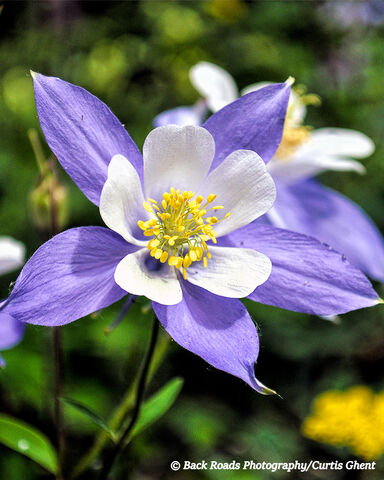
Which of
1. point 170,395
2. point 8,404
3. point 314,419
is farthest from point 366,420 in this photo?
point 8,404

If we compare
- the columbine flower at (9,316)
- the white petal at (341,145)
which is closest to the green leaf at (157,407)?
the columbine flower at (9,316)

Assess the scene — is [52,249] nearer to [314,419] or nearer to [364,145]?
[364,145]

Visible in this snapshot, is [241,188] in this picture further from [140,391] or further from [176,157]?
[140,391]

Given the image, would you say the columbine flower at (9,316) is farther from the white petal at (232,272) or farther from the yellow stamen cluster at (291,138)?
the yellow stamen cluster at (291,138)

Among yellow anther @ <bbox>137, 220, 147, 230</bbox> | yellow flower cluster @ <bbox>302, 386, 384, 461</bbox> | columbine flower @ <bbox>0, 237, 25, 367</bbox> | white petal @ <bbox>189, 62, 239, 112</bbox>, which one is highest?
white petal @ <bbox>189, 62, 239, 112</bbox>

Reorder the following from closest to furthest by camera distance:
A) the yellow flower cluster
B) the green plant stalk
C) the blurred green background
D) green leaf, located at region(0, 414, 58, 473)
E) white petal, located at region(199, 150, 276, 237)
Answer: white petal, located at region(199, 150, 276, 237)
green leaf, located at region(0, 414, 58, 473)
the green plant stalk
the yellow flower cluster
the blurred green background

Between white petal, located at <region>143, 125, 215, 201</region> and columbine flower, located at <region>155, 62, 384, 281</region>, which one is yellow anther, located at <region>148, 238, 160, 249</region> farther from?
columbine flower, located at <region>155, 62, 384, 281</region>

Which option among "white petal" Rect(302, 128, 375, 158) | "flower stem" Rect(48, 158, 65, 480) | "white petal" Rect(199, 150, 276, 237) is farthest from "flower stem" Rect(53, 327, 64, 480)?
"white petal" Rect(302, 128, 375, 158)

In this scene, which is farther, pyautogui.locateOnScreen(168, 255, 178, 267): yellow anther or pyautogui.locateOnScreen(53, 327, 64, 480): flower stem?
pyautogui.locateOnScreen(53, 327, 64, 480): flower stem

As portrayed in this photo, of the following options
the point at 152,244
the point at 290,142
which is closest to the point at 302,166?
the point at 290,142
